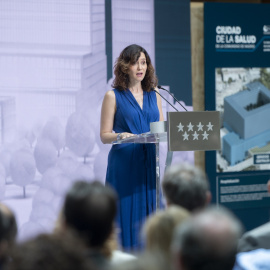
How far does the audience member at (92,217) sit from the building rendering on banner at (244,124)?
485 centimetres

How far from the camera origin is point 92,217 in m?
1.78

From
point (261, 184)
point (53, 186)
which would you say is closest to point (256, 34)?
point (261, 184)

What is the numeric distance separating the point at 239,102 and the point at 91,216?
16.4 feet

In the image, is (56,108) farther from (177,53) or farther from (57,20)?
(177,53)

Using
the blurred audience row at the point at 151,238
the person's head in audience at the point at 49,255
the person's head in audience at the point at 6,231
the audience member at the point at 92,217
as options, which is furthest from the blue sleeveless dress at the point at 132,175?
the person's head in audience at the point at 49,255

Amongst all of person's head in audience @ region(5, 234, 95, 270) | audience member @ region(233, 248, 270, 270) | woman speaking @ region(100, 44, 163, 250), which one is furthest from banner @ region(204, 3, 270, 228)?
person's head in audience @ region(5, 234, 95, 270)

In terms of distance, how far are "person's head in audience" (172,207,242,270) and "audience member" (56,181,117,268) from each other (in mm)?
354

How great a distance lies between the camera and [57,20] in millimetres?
5770

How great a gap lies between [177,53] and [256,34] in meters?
1.06

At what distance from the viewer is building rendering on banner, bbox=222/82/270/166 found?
21.4 ft

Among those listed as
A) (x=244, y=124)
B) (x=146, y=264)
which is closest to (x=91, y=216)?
(x=146, y=264)

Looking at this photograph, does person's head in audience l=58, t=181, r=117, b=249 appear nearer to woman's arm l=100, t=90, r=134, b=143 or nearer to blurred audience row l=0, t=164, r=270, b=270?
blurred audience row l=0, t=164, r=270, b=270

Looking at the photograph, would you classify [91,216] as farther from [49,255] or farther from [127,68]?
[127,68]

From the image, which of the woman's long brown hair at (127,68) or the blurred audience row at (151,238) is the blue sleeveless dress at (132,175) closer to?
the woman's long brown hair at (127,68)
